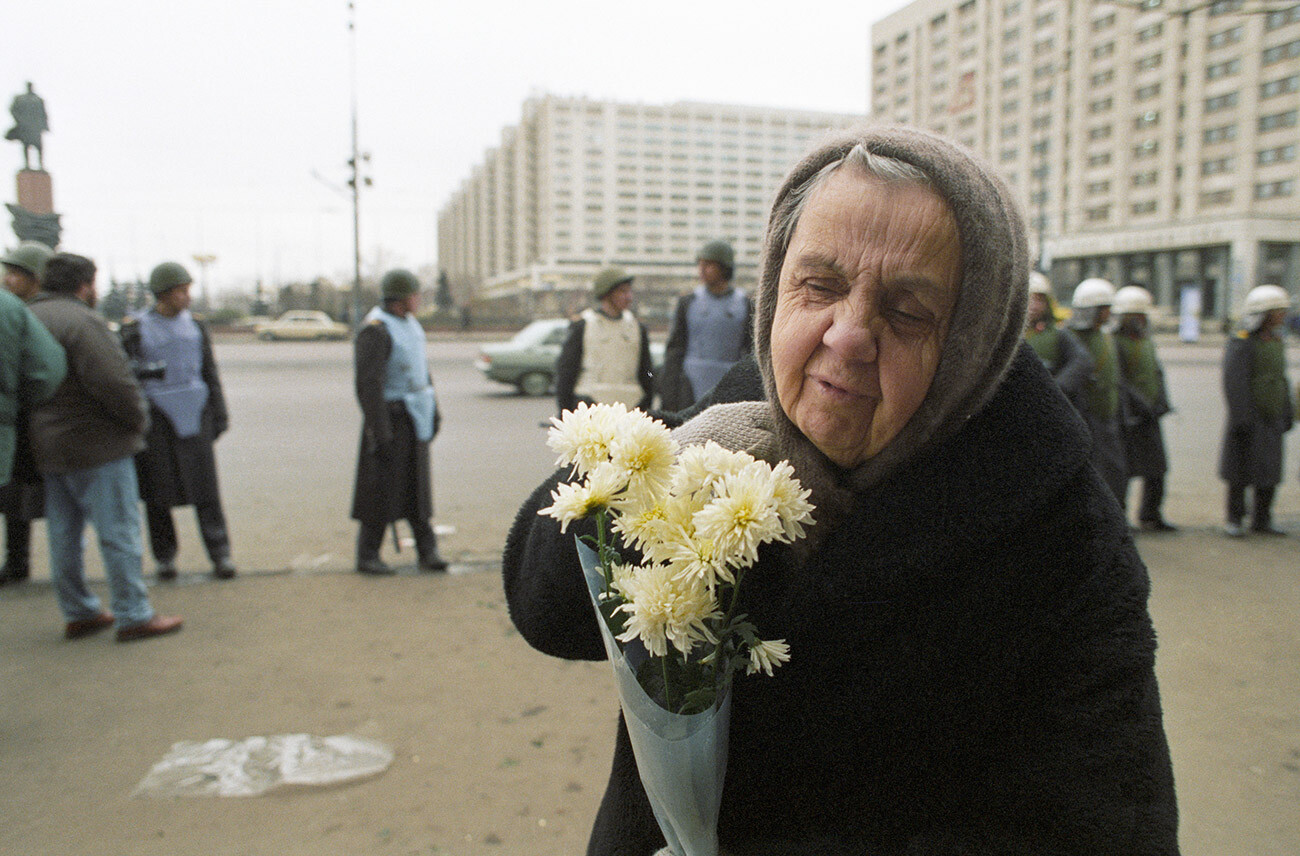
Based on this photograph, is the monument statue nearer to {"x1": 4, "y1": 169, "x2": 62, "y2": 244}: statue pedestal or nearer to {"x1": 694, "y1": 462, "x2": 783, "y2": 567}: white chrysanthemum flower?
{"x1": 4, "y1": 169, "x2": 62, "y2": 244}: statue pedestal

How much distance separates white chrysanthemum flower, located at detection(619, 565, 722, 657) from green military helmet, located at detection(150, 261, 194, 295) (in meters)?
5.36

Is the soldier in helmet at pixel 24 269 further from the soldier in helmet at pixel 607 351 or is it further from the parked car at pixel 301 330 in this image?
the parked car at pixel 301 330

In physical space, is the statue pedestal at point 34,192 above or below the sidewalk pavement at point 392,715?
above

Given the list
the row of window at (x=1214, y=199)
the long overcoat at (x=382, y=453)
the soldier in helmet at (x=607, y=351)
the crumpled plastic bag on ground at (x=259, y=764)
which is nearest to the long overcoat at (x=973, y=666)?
the crumpled plastic bag on ground at (x=259, y=764)

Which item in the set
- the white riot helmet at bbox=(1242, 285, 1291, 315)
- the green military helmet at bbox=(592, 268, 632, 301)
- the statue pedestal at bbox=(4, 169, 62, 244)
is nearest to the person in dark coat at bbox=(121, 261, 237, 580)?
the statue pedestal at bbox=(4, 169, 62, 244)

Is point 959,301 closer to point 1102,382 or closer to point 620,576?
point 620,576

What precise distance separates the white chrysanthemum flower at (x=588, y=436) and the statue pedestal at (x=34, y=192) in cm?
698

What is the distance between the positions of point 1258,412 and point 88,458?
7641 mm

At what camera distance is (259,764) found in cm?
323

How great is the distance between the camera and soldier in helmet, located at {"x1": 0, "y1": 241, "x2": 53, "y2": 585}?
15.6 ft

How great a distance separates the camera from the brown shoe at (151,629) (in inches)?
173

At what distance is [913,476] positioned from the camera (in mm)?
1141

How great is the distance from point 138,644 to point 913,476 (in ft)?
14.7

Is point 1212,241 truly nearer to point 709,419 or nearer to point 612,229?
point 709,419
